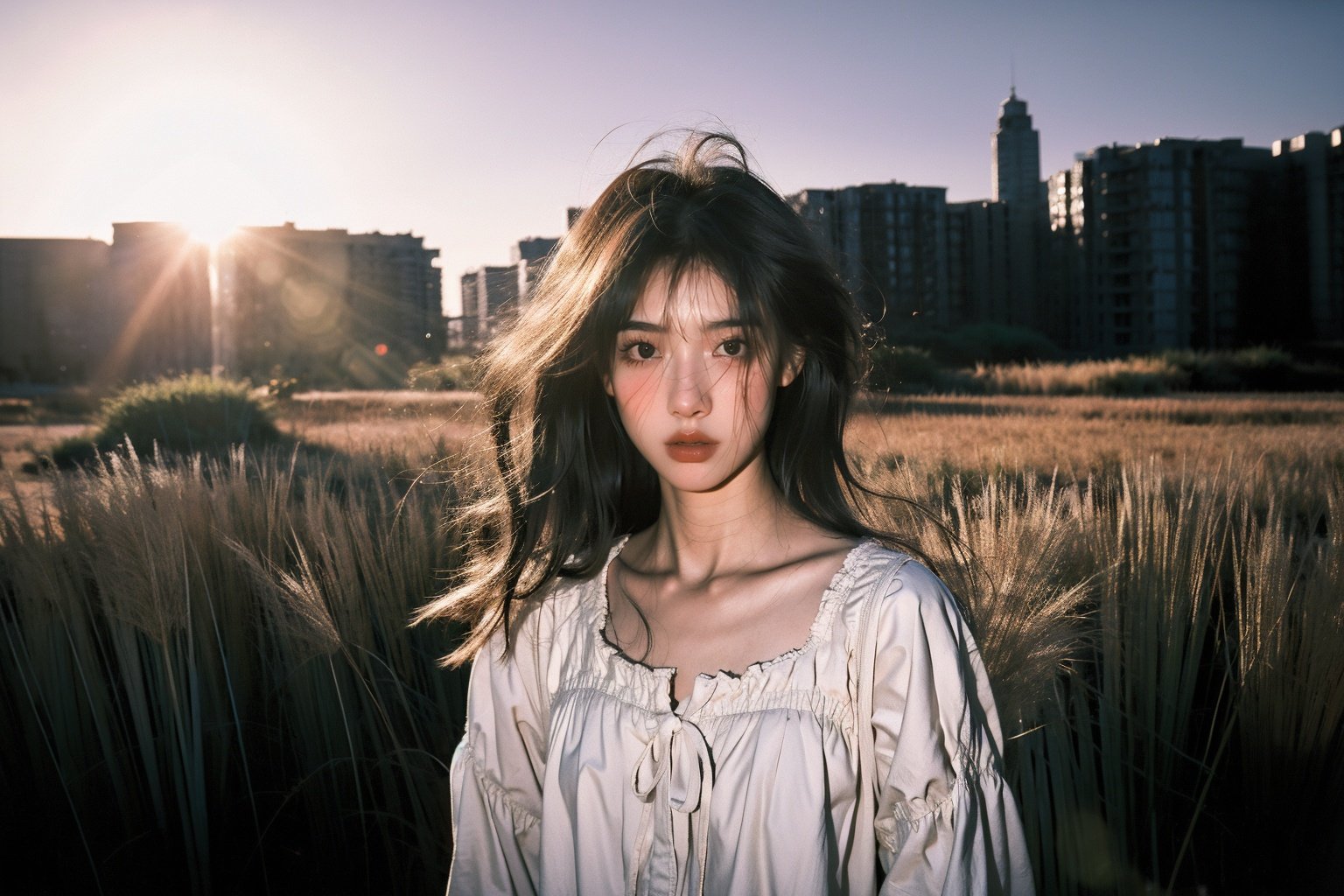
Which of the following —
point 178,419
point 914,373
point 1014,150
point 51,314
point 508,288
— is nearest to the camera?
point 508,288

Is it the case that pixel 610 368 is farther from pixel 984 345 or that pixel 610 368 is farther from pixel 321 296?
pixel 321 296

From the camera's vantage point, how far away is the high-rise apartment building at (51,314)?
19.4 m

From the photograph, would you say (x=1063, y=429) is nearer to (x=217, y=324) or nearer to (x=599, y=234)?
(x=599, y=234)

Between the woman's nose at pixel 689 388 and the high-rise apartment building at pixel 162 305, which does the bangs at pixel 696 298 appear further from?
the high-rise apartment building at pixel 162 305

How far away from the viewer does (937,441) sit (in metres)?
3.99

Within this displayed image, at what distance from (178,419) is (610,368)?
23.9 ft

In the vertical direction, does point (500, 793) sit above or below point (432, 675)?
above

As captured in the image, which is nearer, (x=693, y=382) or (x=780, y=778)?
(x=780, y=778)

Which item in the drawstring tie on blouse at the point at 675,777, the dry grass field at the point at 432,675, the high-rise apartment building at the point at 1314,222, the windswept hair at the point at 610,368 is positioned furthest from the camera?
the high-rise apartment building at the point at 1314,222

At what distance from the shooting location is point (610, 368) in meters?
1.57

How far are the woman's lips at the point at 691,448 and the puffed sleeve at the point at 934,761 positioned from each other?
35 cm

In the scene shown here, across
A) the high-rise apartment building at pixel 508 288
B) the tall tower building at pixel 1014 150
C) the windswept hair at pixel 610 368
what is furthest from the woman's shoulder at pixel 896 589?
the tall tower building at pixel 1014 150

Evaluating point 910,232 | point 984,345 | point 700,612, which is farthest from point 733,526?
point 910,232

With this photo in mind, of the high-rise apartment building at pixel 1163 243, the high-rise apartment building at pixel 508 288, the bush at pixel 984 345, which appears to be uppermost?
the high-rise apartment building at pixel 1163 243
